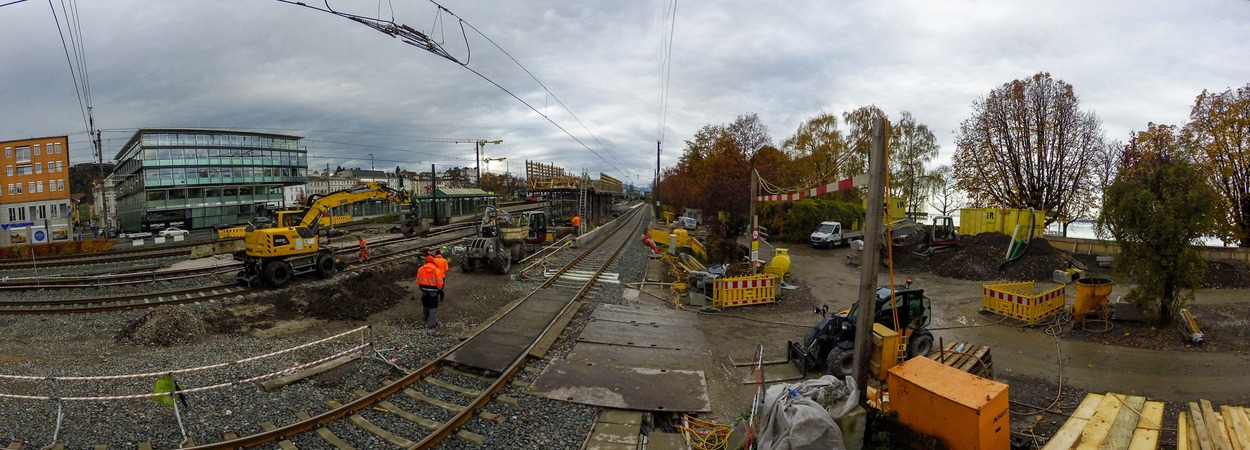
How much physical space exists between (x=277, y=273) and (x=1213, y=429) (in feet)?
64.0

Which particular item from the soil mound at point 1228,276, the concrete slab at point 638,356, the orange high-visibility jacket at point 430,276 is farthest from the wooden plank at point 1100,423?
the soil mound at point 1228,276

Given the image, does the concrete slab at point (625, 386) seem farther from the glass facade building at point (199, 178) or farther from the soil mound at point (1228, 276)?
the glass facade building at point (199, 178)

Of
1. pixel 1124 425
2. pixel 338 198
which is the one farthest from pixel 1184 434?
pixel 338 198

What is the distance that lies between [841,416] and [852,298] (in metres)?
12.1

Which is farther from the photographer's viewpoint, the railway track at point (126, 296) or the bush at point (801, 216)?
the bush at point (801, 216)

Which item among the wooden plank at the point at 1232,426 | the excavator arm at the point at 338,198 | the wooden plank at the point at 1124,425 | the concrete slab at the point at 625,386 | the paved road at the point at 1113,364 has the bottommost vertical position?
the paved road at the point at 1113,364

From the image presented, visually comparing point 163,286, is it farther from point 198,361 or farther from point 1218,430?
point 1218,430

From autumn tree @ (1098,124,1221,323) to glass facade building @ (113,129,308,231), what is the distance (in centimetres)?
6181

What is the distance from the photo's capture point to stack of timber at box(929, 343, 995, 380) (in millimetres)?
8018

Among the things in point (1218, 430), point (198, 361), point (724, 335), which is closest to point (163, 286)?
point (198, 361)

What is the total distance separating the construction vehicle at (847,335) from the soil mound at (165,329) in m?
11.7

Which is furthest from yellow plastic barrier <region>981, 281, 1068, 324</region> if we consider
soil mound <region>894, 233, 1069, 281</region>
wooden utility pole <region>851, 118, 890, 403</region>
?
wooden utility pole <region>851, 118, 890, 403</region>

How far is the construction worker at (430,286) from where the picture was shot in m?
10.7

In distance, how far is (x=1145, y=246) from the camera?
10922 millimetres
